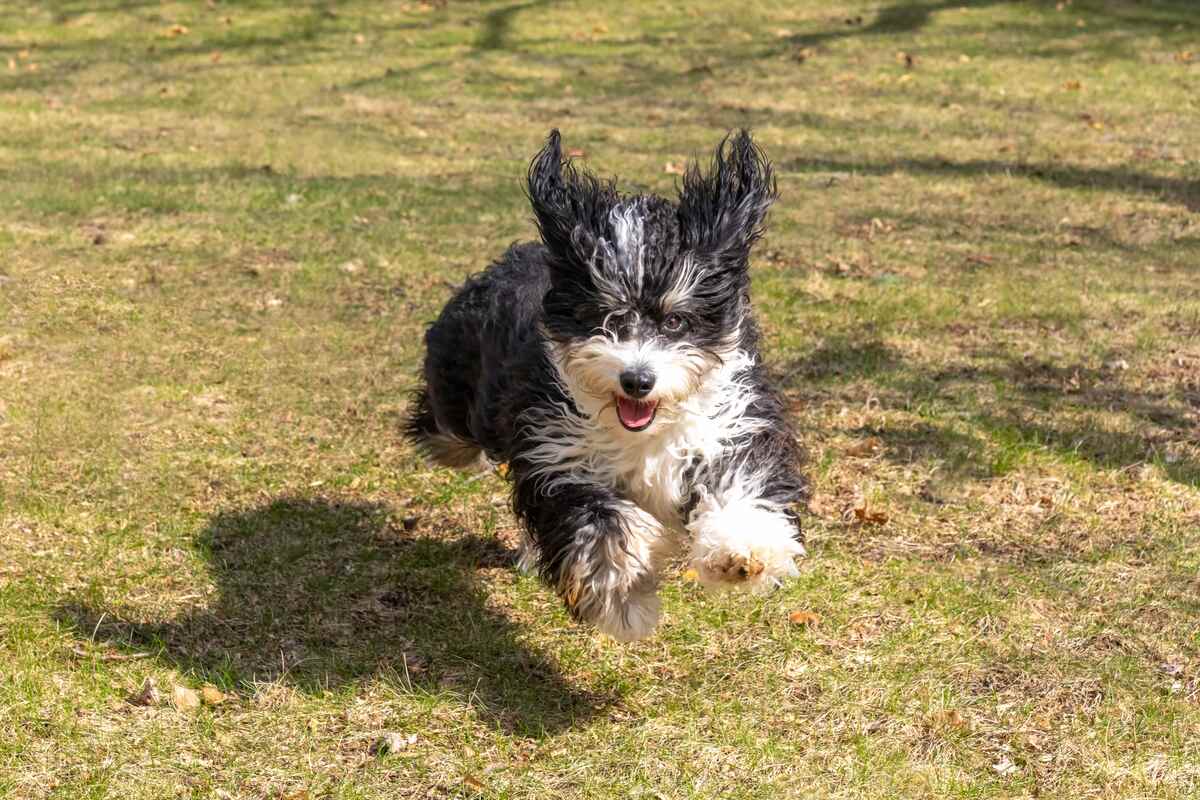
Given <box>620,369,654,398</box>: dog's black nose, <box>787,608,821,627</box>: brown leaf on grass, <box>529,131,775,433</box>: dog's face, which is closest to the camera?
<box>620,369,654,398</box>: dog's black nose

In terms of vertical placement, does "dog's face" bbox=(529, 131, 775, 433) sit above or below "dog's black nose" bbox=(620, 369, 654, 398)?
above

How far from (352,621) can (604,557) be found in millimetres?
1221

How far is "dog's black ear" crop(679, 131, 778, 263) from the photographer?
409 centimetres

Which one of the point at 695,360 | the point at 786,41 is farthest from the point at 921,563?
the point at 786,41

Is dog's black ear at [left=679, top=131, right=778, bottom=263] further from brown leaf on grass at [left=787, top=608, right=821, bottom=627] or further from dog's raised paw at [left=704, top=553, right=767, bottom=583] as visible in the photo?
brown leaf on grass at [left=787, top=608, right=821, bottom=627]

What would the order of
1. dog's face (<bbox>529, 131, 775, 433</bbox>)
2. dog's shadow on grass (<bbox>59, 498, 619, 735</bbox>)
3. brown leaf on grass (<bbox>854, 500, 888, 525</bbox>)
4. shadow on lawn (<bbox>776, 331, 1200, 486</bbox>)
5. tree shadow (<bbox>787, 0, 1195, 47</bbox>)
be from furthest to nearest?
1. tree shadow (<bbox>787, 0, 1195, 47</bbox>)
2. shadow on lawn (<bbox>776, 331, 1200, 486</bbox>)
3. brown leaf on grass (<bbox>854, 500, 888, 525</bbox>)
4. dog's shadow on grass (<bbox>59, 498, 619, 735</bbox>)
5. dog's face (<bbox>529, 131, 775, 433</bbox>)

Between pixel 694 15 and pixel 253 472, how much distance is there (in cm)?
1425

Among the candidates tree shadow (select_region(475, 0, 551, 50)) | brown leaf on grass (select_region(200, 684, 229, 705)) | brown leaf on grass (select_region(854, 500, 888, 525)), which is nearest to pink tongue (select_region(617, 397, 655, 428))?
brown leaf on grass (select_region(200, 684, 229, 705))

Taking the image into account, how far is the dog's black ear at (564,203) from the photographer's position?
13.3ft

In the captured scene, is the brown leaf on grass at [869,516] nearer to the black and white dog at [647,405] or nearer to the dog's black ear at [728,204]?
the black and white dog at [647,405]

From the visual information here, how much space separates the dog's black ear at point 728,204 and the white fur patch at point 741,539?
72 centimetres

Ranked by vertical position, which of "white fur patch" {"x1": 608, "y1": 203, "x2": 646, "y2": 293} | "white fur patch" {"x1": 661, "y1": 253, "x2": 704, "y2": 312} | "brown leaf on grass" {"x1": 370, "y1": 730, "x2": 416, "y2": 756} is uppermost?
"white fur patch" {"x1": 608, "y1": 203, "x2": 646, "y2": 293}

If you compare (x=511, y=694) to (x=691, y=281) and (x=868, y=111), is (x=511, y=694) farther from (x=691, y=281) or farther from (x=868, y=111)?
(x=868, y=111)

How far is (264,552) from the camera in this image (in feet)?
17.2
